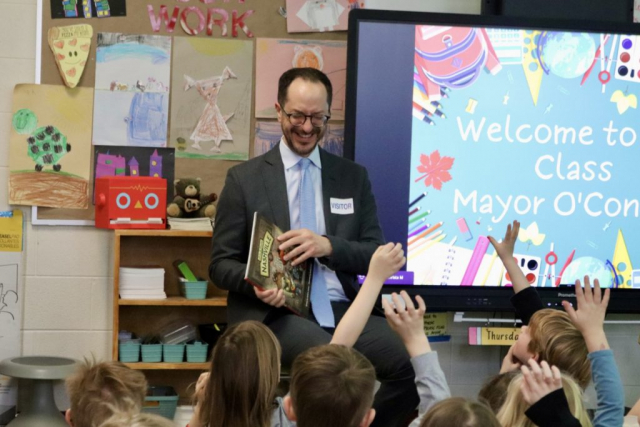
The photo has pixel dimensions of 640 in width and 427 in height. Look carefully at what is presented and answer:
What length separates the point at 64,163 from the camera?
3666mm

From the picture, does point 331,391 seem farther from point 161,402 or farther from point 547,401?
point 161,402

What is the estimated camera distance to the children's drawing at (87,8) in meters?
3.65

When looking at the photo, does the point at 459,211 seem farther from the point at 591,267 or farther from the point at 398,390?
the point at 398,390

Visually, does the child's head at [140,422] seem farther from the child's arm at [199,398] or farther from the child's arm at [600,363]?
the child's arm at [600,363]

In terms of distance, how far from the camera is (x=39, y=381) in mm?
3508

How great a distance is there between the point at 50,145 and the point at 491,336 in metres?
2.01

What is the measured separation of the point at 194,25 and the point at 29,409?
168cm

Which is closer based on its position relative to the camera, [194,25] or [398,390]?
[398,390]

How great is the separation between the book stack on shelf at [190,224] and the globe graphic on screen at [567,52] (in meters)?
1.52

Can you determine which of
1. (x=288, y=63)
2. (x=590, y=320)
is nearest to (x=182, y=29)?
(x=288, y=63)

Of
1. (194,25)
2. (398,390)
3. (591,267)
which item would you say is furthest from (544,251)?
(194,25)

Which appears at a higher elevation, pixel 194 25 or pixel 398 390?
pixel 194 25

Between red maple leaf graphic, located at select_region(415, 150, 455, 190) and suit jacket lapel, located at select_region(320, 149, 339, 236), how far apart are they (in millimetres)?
672

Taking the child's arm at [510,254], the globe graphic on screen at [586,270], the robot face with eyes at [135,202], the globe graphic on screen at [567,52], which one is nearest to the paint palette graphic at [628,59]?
the globe graphic on screen at [567,52]
